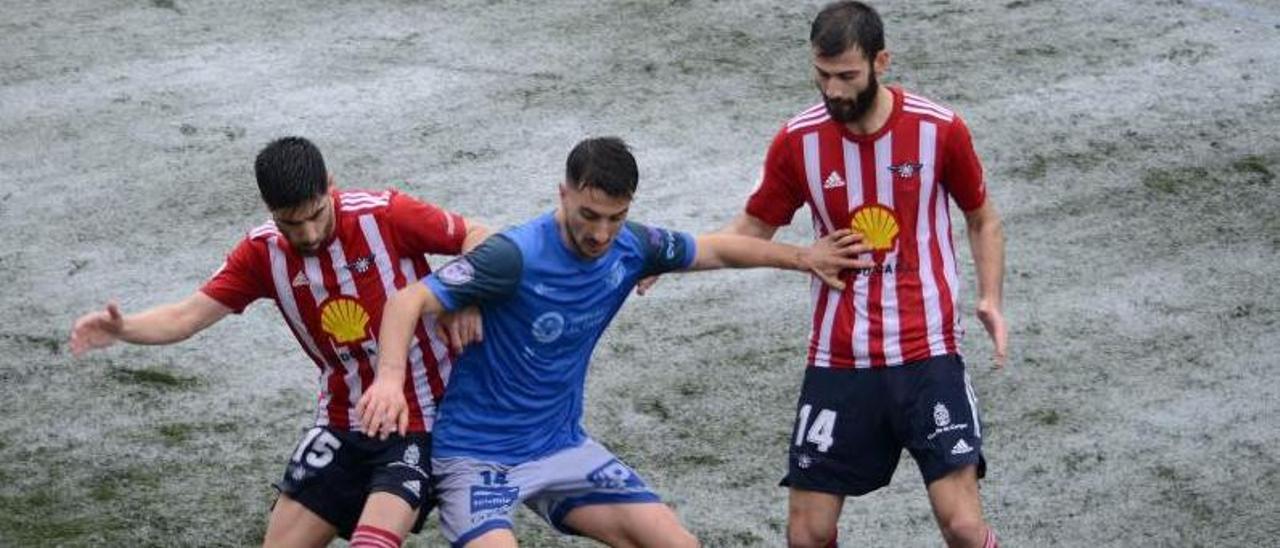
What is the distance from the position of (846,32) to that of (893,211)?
694mm

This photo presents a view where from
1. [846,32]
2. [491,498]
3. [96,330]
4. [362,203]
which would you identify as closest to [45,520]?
[96,330]

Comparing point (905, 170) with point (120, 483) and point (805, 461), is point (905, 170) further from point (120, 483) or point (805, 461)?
point (120, 483)

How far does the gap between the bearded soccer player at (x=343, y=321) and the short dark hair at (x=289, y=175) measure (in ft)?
0.95

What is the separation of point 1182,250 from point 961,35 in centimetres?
311

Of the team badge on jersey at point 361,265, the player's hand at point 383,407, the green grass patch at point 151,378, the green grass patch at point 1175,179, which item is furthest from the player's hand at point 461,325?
the green grass patch at point 1175,179

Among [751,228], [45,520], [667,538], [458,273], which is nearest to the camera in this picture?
[458,273]

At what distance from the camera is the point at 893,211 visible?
24.5 ft

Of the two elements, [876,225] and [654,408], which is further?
[654,408]

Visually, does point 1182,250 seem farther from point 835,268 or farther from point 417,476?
point 417,476

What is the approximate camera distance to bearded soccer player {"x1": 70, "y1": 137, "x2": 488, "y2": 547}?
7234mm

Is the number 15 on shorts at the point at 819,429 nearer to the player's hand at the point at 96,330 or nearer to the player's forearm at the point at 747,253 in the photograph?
the player's forearm at the point at 747,253

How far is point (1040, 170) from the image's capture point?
11977 millimetres

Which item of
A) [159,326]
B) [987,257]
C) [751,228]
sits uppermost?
[159,326]

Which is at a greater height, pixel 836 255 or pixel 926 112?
pixel 926 112
